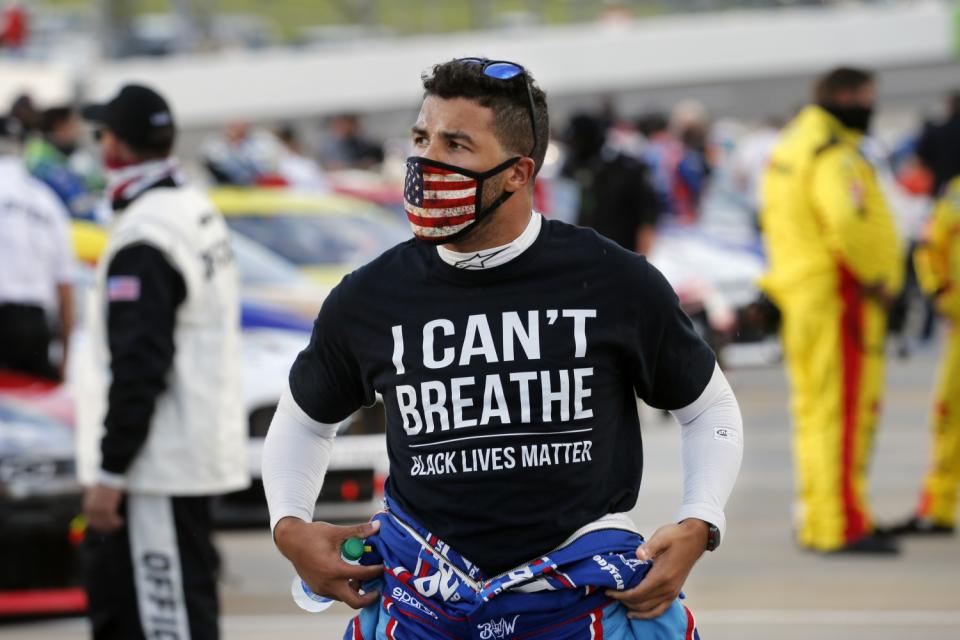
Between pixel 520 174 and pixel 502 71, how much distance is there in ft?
0.63

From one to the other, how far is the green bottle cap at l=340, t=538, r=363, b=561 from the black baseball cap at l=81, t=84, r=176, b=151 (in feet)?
7.98

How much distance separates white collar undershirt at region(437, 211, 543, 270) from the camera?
334 centimetres

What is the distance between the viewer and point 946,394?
9031mm

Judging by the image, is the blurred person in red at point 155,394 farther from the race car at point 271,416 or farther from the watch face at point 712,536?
the race car at point 271,416

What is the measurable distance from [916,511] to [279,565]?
3161 millimetres

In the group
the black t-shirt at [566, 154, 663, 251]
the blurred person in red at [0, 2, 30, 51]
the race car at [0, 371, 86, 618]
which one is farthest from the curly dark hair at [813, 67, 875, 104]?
the blurred person in red at [0, 2, 30, 51]

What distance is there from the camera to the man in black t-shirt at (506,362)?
3.28 metres

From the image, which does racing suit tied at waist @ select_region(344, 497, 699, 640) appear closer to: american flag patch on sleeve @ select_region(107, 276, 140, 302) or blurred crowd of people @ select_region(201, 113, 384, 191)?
american flag patch on sleeve @ select_region(107, 276, 140, 302)

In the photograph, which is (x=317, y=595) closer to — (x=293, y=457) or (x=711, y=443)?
(x=293, y=457)

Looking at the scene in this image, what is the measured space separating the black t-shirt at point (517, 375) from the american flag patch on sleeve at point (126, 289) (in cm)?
188

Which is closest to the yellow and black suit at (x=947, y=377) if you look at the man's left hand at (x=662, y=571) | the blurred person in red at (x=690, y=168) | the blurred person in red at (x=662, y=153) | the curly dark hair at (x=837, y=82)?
the curly dark hair at (x=837, y=82)

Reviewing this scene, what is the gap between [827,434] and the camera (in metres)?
8.32

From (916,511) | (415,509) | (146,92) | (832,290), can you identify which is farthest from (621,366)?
(916,511)

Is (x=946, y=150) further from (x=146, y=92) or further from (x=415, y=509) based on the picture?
(x=415, y=509)
